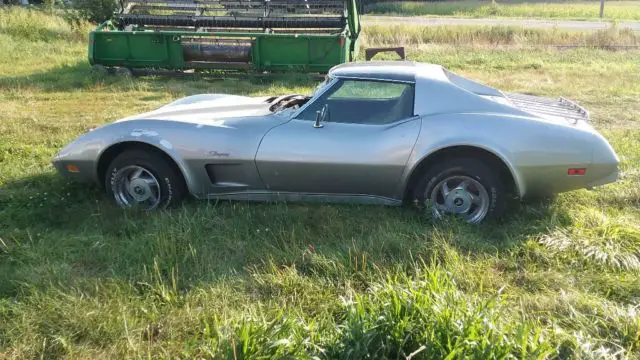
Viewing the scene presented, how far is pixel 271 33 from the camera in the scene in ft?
36.4

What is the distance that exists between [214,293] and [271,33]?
868 cm

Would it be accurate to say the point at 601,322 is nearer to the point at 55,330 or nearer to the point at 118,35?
the point at 55,330

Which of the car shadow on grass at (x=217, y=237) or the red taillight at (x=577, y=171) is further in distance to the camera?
the red taillight at (x=577, y=171)

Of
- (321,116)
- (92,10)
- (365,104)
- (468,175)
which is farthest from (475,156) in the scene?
(92,10)

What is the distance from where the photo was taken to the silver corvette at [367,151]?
4.05m

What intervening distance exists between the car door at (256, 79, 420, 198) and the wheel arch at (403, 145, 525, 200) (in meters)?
0.13

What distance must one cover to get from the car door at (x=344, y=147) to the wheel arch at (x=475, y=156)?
0.43 ft

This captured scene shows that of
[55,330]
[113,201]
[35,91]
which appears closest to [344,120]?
[113,201]

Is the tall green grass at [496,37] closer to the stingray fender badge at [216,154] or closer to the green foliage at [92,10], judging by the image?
the green foliage at [92,10]

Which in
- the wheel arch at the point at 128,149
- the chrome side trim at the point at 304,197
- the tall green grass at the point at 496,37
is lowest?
the chrome side trim at the point at 304,197

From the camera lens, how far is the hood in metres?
4.46

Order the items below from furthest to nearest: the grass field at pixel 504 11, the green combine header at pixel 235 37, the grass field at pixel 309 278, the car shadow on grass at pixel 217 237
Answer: the grass field at pixel 504 11 → the green combine header at pixel 235 37 → the car shadow on grass at pixel 217 237 → the grass field at pixel 309 278

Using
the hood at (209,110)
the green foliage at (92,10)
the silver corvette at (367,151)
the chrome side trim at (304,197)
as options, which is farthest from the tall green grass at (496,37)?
the chrome side trim at (304,197)

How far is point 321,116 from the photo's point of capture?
4.25 metres
